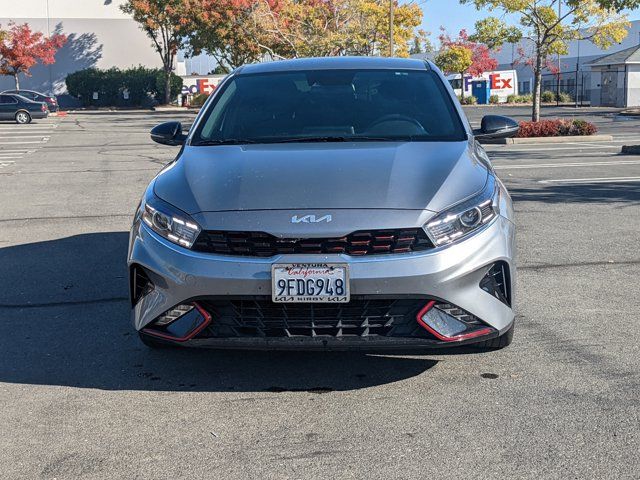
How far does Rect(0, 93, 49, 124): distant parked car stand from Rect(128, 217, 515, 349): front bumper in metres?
39.8

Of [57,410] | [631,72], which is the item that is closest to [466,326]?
[57,410]

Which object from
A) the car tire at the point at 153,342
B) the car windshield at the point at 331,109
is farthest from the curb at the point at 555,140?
the car tire at the point at 153,342

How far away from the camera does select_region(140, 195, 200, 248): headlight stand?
3986 mm

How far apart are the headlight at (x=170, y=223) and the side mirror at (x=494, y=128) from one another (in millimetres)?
2486

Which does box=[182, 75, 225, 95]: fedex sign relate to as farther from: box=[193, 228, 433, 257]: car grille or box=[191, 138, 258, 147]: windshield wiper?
box=[193, 228, 433, 257]: car grille

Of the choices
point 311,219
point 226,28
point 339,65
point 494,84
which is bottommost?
point 311,219

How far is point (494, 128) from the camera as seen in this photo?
5863mm

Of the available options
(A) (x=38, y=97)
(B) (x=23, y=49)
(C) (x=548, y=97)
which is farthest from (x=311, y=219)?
(C) (x=548, y=97)

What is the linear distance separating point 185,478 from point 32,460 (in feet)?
2.21

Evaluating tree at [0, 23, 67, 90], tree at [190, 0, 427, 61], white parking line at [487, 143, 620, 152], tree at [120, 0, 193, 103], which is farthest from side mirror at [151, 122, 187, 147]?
tree at [0, 23, 67, 90]

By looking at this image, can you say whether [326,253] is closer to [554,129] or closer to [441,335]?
[441,335]

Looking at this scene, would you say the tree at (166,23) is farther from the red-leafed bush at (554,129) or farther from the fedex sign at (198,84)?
the red-leafed bush at (554,129)

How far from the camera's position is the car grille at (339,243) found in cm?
383

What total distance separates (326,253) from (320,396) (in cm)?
74
